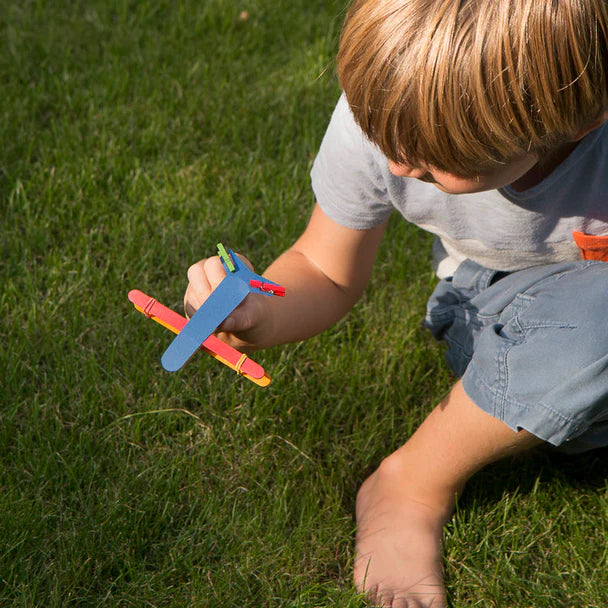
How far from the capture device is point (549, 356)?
1202 millimetres

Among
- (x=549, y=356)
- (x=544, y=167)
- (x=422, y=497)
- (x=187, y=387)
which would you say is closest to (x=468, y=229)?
(x=544, y=167)

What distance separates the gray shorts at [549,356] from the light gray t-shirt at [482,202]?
0.06 meters

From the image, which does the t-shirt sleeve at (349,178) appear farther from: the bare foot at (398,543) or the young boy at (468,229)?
the bare foot at (398,543)

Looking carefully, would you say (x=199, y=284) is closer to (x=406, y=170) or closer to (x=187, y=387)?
(x=406, y=170)

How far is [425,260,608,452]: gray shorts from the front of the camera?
46.3 inches

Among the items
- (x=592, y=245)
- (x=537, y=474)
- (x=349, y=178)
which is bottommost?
(x=537, y=474)

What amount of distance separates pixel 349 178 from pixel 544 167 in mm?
307

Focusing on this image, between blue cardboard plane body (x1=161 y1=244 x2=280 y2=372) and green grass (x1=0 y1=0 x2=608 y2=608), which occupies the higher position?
blue cardboard plane body (x1=161 y1=244 x2=280 y2=372)

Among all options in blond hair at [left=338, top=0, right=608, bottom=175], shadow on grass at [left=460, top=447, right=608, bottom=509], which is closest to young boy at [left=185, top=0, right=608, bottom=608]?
blond hair at [left=338, top=0, right=608, bottom=175]

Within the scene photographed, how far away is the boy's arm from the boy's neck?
275 mm

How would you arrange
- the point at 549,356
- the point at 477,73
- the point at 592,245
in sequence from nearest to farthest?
the point at 477,73 < the point at 549,356 < the point at 592,245

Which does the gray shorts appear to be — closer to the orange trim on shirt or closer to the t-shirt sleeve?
the orange trim on shirt

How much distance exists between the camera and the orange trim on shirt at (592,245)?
1.33 m

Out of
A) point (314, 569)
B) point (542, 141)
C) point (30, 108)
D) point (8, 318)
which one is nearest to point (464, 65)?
point (542, 141)
